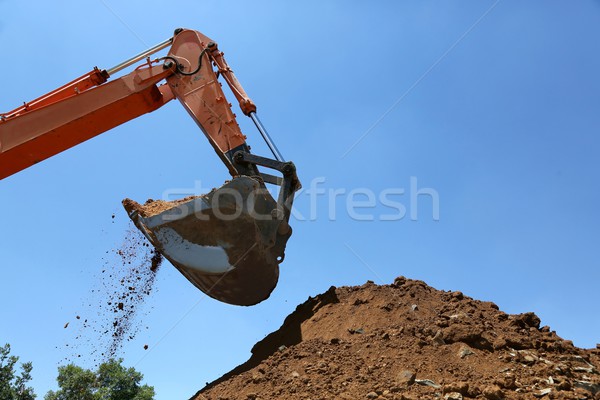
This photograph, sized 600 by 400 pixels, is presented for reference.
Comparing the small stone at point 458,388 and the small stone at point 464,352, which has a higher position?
the small stone at point 464,352

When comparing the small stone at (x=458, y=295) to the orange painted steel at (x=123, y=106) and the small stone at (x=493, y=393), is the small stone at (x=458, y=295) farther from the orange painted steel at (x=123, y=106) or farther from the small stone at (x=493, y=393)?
the orange painted steel at (x=123, y=106)

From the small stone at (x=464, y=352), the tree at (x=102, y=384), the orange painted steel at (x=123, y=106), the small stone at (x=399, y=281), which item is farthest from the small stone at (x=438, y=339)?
the tree at (x=102, y=384)

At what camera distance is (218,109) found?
959 cm

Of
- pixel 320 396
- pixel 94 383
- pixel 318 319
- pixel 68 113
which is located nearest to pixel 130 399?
pixel 94 383

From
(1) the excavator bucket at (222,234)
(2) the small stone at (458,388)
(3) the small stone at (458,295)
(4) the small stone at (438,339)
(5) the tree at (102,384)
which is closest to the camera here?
(2) the small stone at (458,388)

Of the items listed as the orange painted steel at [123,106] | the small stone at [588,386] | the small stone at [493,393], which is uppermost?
the orange painted steel at [123,106]

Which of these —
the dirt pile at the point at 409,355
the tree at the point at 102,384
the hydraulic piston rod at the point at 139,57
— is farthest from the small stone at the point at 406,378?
the tree at the point at 102,384

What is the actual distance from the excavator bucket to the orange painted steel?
1021mm

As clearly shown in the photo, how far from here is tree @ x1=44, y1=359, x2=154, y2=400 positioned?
17.1 m

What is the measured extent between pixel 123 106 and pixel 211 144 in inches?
61.4

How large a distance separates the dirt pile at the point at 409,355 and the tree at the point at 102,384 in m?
9.43

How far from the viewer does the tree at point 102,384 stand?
17.1 m

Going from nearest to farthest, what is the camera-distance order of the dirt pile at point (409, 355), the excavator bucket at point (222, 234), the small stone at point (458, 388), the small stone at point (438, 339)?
the small stone at point (458, 388) → the dirt pile at point (409, 355) → the small stone at point (438, 339) → the excavator bucket at point (222, 234)

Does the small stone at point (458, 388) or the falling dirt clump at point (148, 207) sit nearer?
the small stone at point (458, 388)
